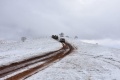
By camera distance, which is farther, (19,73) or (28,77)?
(19,73)

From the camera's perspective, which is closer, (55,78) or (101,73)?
(55,78)

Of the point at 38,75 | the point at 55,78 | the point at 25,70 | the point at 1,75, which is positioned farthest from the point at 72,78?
the point at 1,75

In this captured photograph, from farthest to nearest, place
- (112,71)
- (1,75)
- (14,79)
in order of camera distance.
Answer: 1. (112,71)
2. (1,75)
3. (14,79)

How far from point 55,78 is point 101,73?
666cm

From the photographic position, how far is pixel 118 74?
1041 inches

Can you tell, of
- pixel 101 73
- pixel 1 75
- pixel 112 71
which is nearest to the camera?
pixel 1 75

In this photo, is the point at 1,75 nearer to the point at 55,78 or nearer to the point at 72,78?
the point at 55,78

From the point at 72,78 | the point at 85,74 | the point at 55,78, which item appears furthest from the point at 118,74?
the point at 55,78

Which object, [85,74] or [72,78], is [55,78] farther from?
[85,74]

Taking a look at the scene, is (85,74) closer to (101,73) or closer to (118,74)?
(101,73)

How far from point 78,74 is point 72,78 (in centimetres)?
205

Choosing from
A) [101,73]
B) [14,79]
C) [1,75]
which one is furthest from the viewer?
[101,73]

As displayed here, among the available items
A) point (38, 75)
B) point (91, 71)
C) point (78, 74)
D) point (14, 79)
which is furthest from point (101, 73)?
point (14, 79)

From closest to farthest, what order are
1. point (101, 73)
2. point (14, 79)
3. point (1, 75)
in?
point (14, 79)
point (1, 75)
point (101, 73)
